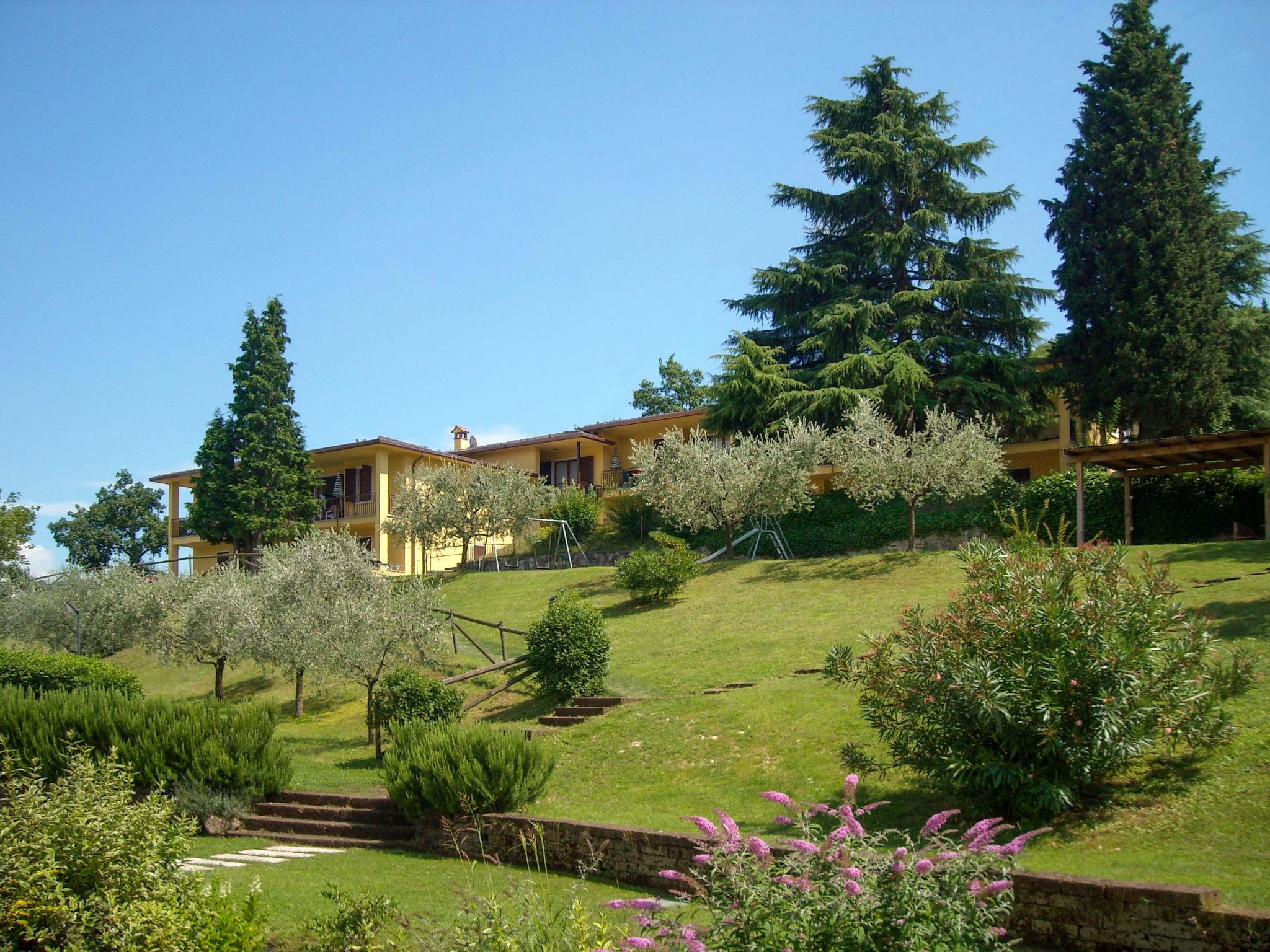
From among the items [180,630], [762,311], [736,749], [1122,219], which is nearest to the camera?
[736,749]

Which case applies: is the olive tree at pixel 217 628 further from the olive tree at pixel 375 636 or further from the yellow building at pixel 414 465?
the yellow building at pixel 414 465

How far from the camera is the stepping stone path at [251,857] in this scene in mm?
12188

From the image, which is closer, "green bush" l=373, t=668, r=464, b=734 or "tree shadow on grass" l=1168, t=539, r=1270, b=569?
"green bush" l=373, t=668, r=464, b=734

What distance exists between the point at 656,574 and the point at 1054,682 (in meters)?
17.1

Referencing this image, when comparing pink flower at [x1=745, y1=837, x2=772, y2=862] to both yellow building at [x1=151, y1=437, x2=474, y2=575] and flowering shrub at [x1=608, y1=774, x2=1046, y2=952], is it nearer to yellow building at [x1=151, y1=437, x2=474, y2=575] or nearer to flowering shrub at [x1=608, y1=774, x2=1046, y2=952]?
flowering shrub at [x1=608, y1=774, x2=1046, y2=952]

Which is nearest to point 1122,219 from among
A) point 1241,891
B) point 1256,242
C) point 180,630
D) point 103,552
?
point 1256,242

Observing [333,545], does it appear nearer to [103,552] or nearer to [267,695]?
[267,695]

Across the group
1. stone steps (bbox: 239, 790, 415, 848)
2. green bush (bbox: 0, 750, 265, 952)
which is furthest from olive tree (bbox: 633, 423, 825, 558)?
green bush (bbox: 0, 750, 265, 952)

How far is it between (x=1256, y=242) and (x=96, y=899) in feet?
114

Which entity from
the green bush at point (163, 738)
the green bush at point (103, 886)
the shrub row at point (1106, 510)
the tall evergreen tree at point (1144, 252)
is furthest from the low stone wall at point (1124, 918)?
the tall evergreen tree at point (1144, 252)

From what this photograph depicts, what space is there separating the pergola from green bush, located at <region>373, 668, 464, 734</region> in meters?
15.2

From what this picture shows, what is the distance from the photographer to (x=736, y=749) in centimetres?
1434

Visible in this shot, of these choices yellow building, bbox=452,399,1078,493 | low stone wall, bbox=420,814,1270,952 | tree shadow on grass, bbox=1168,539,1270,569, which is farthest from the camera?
yellow building, bbox=452,399,1078,493

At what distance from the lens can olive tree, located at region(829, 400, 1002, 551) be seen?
1048 inches
